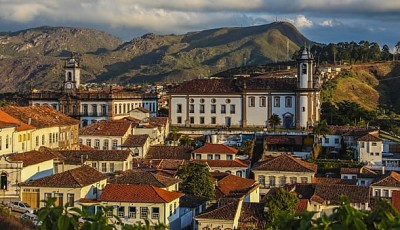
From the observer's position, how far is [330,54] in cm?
12488

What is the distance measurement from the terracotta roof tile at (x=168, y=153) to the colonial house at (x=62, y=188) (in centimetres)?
1617

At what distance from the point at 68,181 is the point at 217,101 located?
39.2 m

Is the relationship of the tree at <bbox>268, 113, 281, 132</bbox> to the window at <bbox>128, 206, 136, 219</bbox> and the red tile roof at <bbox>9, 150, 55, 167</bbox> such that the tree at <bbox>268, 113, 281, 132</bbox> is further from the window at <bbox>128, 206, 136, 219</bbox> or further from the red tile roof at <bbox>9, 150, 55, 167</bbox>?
the window at <bbox>128, 206, 136, 219</bbox>

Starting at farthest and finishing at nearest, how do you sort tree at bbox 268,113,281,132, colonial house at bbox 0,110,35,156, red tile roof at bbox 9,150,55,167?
tree at bbox 268,113,281,132 → colonial house at bbox 0,110,35,156 → red tile roof at bbox 9,150,55,167

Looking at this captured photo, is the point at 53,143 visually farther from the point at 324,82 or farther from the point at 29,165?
the point at 324,82

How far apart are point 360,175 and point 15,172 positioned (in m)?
22.3

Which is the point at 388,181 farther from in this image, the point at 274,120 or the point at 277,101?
the point at 277,101

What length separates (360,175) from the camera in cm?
4375

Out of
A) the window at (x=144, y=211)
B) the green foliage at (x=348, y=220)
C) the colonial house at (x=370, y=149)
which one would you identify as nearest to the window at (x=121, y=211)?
the window at (x=144, y=211)

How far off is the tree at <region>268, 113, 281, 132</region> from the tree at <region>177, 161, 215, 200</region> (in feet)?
93.3

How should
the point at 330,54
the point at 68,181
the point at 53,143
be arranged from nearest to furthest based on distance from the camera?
the point at 68,181 < the point at 53,143 < the point at 330,54

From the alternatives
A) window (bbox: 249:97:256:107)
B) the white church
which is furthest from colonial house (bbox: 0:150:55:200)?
window (bbox: 249:97:256:107)

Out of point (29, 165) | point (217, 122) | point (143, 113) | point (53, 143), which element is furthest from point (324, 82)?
point (29, 165)

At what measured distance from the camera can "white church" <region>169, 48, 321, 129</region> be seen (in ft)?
221
